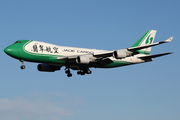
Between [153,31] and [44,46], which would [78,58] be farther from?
[153,31]

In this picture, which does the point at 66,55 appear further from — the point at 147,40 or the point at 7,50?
the point at 147,40

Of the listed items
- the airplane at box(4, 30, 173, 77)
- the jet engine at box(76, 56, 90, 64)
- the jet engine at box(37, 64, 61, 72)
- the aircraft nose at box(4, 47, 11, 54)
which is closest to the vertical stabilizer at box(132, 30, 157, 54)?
the airplane at box(4, 30, 173, 77)

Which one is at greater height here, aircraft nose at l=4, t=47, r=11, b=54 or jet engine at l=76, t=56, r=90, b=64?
aircraft nose at l=4, t=47, r=11, b=54

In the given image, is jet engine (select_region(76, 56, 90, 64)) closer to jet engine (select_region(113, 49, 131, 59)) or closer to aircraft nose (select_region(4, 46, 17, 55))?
jet engine (select_region(113, 49, 131, 59))

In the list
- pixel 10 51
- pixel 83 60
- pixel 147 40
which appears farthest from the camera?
pixel 147 40

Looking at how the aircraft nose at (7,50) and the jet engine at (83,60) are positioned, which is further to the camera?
the jet engine at (83,60)

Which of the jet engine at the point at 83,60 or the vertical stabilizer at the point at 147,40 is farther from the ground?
the vertical stabilizer at the point at 147,40

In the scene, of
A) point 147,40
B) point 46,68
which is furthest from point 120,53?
point 46,68

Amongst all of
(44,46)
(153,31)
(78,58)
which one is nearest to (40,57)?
(44,46)

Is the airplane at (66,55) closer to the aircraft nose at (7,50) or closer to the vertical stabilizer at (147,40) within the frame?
the aircraft nose at (7,50)

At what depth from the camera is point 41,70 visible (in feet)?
178

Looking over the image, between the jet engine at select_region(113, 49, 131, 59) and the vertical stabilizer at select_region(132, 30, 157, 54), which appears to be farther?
the vertical stabilizer at select_region(132, 30, 157, 54)

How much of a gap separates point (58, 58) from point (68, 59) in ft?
5.22

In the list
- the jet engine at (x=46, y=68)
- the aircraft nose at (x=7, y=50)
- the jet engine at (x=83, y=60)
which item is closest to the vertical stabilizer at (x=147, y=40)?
the jet engine at (x=83, y=60)
